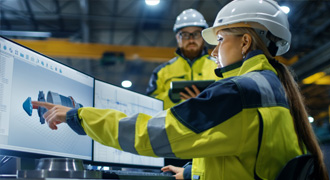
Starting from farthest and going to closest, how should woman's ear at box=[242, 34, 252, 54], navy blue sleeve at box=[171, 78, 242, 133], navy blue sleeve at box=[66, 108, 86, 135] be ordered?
woman's ear at box=[242, 34, 252, 54] → navy blue sleeve at box=[66, 108, 86, 135] → navy blue sleeve at box=[171, 78, 242, 133]

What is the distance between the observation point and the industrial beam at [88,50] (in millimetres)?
11922

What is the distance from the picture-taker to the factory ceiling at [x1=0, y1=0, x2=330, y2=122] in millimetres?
11945

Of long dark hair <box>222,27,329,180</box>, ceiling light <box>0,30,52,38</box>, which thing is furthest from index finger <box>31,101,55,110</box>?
ceiling light <box>0,30,52,38</box>

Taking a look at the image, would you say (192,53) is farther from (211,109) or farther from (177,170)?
(211,109)

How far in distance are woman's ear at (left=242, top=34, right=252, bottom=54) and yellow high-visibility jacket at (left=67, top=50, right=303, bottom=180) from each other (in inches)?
9.9

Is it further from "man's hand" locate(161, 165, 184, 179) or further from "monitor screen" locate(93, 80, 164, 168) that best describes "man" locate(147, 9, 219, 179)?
"man's hand" locate(161, 165, 184, 179)

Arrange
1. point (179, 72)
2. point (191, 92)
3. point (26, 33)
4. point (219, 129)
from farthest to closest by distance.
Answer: point (26, 33)
point (179, 72)
point (191, 92)
point (219, 129)

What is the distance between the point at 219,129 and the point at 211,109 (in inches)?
3.2

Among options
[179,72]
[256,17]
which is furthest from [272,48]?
[179,72]

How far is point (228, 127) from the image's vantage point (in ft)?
4.82

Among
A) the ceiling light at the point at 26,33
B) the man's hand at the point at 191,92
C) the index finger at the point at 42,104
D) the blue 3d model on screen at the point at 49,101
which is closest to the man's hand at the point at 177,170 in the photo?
the man's hand at the point at 191,92

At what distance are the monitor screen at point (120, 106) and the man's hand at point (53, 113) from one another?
512 mm

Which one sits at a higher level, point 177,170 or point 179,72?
point 179,72

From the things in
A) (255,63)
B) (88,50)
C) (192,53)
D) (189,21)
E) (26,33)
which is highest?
(26,33)
